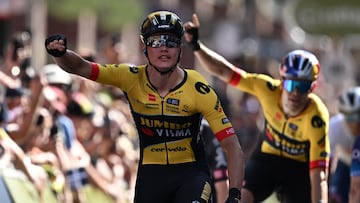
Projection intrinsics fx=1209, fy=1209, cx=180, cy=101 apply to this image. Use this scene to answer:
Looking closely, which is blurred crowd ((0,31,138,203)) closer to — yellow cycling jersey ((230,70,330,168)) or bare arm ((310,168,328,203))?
yellow cycling jersey ((230,70,330,168))

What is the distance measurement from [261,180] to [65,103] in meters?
3.00

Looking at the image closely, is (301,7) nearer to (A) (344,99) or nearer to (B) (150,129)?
(A) (344,99)

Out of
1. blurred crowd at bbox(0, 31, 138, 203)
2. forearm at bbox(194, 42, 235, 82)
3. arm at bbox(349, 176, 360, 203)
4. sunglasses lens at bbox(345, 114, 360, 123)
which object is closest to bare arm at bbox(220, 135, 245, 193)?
blurred crowd at bbox(0, 31, 138, 203)

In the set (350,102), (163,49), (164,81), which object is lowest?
(350,102)

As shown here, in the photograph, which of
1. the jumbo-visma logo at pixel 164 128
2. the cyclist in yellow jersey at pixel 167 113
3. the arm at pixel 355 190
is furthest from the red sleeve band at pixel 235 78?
the jumbo-visma logo at pixel 164 128

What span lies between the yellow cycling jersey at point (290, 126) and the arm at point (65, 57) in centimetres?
278

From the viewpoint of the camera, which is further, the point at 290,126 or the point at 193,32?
A: the point at 290,126

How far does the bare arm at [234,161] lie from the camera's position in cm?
869

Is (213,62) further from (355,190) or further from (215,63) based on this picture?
(355,190)

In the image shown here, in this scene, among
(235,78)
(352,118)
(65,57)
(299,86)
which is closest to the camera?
(65,57)

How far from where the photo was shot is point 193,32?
10969 mm

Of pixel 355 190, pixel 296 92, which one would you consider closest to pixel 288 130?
pixel 296 92

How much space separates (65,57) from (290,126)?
3074mm

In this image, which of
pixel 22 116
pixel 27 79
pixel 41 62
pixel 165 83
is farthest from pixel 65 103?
pixel 41 62
